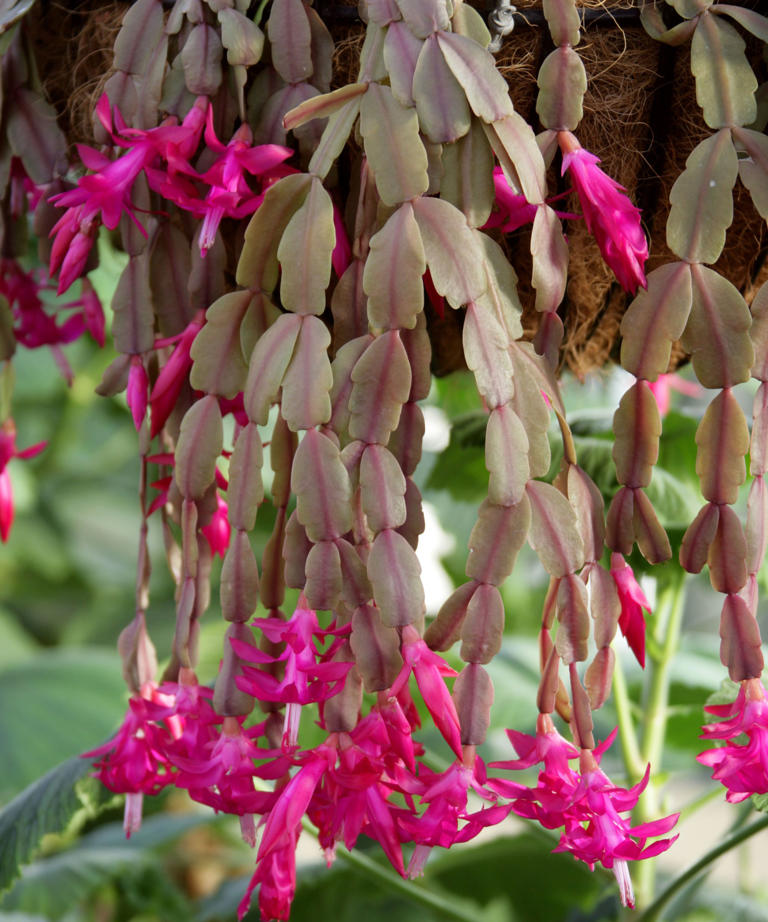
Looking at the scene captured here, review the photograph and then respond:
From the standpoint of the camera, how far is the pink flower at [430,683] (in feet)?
1.61

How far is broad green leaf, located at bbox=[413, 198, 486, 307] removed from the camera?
482mm

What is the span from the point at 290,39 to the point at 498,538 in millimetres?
294

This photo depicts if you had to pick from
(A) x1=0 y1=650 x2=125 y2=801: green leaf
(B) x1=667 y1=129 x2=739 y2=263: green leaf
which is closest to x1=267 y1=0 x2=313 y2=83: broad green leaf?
(B) x1=667 y1=129 x2=739 y2=263: green leaf

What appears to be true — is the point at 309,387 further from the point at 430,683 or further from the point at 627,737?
the point at 627,737

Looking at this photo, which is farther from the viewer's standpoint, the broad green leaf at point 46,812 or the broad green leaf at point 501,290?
the broad green leaf at point 46,812

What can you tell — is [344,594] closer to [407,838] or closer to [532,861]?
[407,838]

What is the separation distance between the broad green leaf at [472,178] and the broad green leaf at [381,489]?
0.13 metres

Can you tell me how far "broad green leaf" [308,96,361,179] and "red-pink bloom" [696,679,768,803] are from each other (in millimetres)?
335

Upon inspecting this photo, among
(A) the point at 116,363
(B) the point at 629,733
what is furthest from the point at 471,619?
(B) the point at 629,733

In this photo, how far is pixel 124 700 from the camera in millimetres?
1424

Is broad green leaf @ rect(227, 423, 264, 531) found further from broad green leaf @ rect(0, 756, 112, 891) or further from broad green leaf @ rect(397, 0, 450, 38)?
broad green leaf @ rect(0, 756, 112, 891)

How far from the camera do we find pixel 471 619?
486 millimetres

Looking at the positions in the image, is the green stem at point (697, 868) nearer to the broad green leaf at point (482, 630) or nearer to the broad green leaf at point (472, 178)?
the broad green leaf at point (482, 630)

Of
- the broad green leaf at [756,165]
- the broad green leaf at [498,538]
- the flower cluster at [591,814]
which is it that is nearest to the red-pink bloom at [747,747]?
the flower cluster at [591,814]
